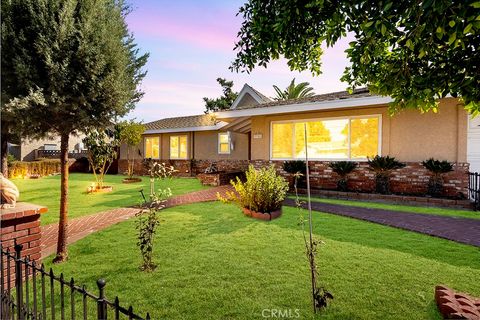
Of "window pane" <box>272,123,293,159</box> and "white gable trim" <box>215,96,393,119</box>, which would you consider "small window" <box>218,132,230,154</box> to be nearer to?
"white gable trim" <box>215,96,393,119</box>

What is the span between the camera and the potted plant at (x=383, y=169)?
35.8ft

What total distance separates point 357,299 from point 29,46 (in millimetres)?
6025

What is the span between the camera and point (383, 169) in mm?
Answer: 11047

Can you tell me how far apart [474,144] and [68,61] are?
12.9 meters

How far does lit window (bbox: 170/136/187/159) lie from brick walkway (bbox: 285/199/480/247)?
15439 mm

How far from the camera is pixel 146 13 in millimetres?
5637

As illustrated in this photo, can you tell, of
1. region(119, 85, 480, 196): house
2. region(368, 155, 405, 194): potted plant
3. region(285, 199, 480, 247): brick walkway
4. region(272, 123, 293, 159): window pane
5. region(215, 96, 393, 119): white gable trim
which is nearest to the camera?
region(285, 199, 480, 247): brick walkway

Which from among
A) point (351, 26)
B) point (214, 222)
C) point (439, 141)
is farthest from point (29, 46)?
point (439, 141)

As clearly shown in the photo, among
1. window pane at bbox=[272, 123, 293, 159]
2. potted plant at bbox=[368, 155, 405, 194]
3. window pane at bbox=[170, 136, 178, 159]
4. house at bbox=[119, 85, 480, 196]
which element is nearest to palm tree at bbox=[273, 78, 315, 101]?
window pane at bbox=[170, 136, 178, 159]

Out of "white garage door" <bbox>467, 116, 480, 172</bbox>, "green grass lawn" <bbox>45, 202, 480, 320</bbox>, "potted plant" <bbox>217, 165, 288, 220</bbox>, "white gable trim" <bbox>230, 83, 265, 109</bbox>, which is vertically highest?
"white gable trim" <bbox>230, 83, 265, 109</bbox>

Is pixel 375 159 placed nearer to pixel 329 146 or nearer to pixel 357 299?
pixel 329 146

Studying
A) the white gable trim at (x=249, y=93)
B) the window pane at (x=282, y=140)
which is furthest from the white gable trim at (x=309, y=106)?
the white gable trim at (x=249, y=93)

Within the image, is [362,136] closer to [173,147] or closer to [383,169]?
[383,169]

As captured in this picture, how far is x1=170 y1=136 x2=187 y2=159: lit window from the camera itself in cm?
2264
